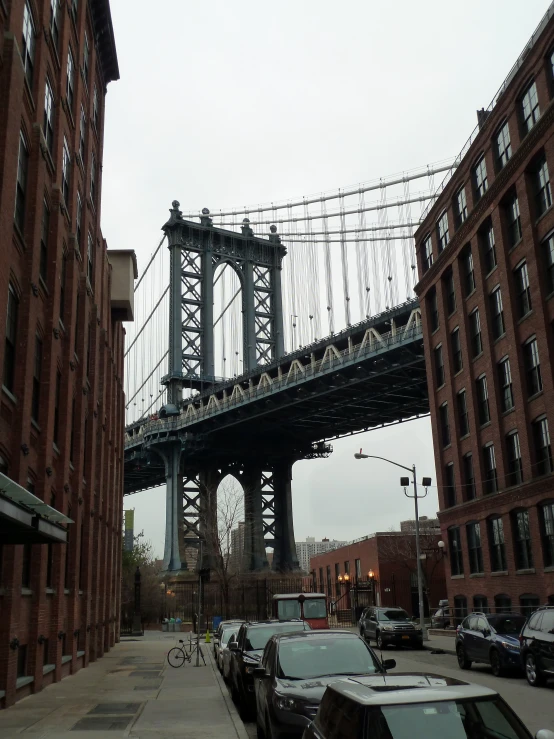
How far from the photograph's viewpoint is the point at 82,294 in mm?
26094

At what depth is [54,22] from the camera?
22.6 m

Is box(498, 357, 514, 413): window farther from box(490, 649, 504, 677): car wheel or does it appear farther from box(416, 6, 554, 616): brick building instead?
box(490, 649, 504, 677): car wheel

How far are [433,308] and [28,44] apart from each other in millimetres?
28995

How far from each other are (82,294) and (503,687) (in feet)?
55.9

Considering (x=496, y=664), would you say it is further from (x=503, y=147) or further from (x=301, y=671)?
(x=503, y=147)

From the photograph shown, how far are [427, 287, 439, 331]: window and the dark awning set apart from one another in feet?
103

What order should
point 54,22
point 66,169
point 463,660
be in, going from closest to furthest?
1. point 463,660
2. point 54,22
3. point 66,169

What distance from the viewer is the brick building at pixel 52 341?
52.0 ft

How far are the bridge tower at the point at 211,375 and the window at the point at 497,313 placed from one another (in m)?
48.1

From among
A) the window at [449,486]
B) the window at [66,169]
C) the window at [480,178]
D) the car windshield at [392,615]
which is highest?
the window at [480,178]

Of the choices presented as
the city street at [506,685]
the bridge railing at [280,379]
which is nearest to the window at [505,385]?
the city street at [506,685]

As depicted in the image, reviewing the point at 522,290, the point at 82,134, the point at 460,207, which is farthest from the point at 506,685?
the point at 460,207

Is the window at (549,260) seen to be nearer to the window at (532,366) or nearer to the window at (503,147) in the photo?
the window at (532,366)

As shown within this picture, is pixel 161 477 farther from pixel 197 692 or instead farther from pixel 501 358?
pixel 197 692
